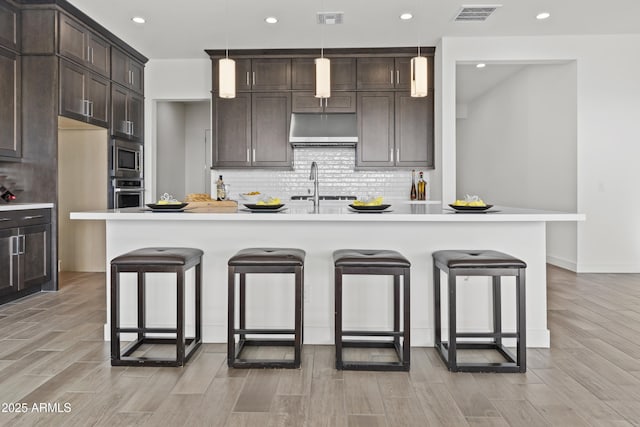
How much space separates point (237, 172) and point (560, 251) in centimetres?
438

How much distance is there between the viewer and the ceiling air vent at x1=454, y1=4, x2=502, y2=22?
171 inches

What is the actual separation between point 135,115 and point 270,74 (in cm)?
186

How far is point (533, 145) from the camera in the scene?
657 cm

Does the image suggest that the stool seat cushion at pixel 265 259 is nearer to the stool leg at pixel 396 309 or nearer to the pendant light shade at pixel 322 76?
the stool leg at pixel 396 309

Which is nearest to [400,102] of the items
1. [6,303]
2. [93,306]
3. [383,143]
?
[383,143]

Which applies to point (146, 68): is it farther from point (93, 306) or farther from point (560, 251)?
point (560, 251)

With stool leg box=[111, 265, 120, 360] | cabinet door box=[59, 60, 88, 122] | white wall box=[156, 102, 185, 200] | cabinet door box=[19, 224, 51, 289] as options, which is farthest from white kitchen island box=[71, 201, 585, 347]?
white wall box=[156, 102, 185, 200]

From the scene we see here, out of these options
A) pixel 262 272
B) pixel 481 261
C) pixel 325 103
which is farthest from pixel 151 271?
pixel 325 103

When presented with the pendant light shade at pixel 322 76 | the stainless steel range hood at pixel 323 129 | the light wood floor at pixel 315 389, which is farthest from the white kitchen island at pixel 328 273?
the stainless steel range hood at pixel 323 129

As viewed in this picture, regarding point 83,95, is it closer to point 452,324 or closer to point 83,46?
point 83,46

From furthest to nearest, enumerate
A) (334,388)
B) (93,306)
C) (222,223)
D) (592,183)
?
(592,183) → (93,306) → (222,223) → (334,388)

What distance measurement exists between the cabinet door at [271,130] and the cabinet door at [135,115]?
5.08 ft

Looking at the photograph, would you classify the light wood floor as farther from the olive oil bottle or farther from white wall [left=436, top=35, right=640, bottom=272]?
the olive oil bottle

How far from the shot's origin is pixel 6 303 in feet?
12.8
